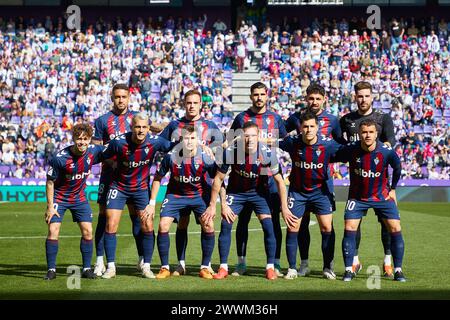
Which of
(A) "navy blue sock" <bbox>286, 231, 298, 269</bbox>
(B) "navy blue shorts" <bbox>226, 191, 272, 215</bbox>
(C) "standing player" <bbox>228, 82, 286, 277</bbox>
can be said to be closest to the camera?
(A) "navy blue sock" <bbox>286, 231, 298, 269</bbox>

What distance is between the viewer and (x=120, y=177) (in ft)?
38.1

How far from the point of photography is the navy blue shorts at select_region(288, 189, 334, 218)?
11547mm

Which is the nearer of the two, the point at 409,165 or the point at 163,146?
the point at 163,146

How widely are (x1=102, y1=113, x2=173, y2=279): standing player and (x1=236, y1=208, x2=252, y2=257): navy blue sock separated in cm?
123

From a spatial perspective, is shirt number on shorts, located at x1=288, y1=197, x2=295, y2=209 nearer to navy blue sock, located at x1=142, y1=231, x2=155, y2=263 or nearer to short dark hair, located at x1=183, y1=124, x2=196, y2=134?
short dark hair, located at x1=183, y1=124, x2=196, y2=134

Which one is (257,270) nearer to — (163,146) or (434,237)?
(163,146)

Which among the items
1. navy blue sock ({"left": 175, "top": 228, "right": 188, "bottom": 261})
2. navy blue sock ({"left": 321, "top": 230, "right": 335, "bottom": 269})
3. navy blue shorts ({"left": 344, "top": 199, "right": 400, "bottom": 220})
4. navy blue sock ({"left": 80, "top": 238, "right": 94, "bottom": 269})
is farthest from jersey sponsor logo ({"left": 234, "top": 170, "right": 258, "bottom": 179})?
navy blue sock ({"left": 80, "top": 238, "right": 94, "bottom": 269})

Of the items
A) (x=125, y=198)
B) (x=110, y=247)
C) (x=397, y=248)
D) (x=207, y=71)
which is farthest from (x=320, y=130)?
(x=207, y=71)

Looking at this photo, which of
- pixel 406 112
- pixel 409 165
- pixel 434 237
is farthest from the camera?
pixel 406 112

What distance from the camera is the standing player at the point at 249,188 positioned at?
37.2 feet

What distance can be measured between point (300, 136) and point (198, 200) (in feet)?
5.33

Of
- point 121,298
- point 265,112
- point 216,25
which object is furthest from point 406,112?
point 121,298

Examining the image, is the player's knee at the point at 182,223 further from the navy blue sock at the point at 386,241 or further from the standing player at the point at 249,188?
the navy blue sock at the point at 386,241

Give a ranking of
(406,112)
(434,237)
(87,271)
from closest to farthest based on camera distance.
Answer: (87,271) < (434,237) < (406,112)
